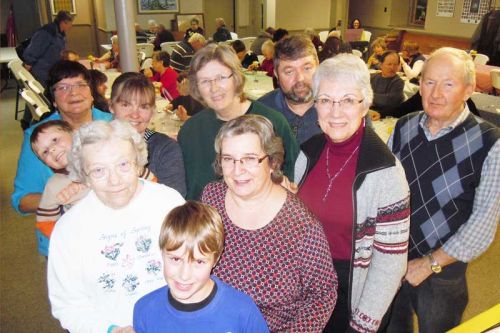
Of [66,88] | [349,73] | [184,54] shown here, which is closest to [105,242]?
[349,73]

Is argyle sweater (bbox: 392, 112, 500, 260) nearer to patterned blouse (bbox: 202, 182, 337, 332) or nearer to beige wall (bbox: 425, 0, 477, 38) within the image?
patterned blouse (bbox: 202, 182, 337, 332)

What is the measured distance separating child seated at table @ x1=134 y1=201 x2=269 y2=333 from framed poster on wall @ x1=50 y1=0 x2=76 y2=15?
609 inches

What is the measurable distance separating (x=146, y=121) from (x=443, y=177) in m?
1.33

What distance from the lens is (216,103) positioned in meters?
1.95

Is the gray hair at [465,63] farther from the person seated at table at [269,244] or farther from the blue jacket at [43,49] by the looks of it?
the blue jacket at [43,49]

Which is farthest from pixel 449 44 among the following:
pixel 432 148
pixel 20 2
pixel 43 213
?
pixel 20 2

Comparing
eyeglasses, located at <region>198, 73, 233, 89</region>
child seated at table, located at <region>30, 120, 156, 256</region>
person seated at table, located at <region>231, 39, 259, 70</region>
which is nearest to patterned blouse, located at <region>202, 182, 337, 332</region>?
child seated at table, located at <region>30, 120, 156, 256</region>

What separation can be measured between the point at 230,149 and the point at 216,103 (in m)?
0.57

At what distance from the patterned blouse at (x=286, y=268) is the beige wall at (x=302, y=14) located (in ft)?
45.0

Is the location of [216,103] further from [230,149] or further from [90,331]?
[90,331]

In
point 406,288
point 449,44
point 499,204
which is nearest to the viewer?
point 499,204

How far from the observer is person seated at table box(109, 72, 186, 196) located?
1931mm

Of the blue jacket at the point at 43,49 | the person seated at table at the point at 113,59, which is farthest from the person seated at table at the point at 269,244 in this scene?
the blue jacket at the point at 43,49

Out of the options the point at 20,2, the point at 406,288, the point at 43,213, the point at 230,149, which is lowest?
the point at 406,288
